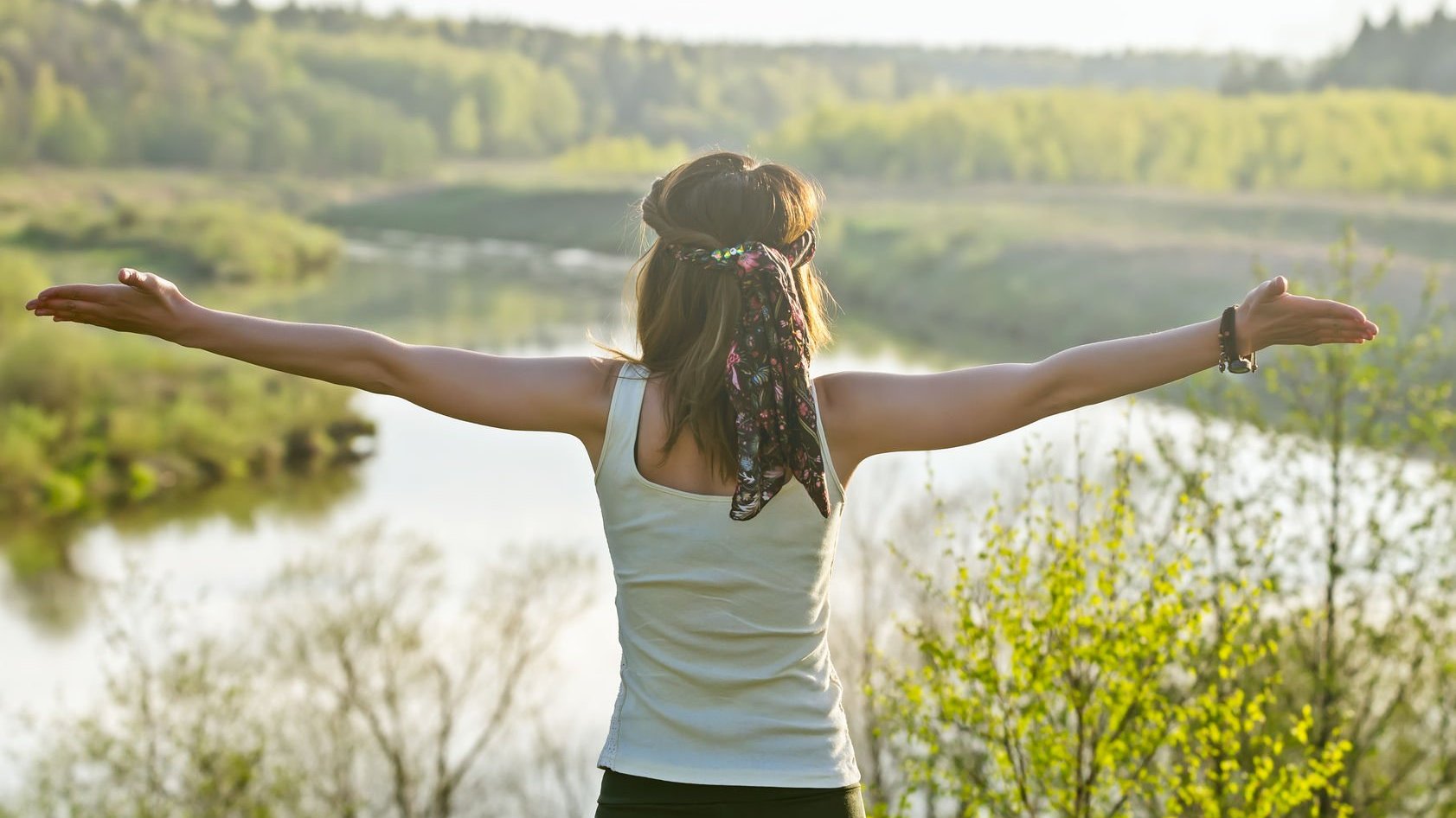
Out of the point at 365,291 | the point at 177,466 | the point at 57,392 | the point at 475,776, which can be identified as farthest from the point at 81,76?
the point at 475,776

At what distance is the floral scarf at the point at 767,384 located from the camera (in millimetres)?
1520

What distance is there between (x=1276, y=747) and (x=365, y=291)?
35.4 m

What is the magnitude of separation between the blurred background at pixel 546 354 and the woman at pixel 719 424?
16cm

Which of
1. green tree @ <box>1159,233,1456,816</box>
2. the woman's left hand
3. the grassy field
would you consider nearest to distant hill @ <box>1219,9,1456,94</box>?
the grassy field

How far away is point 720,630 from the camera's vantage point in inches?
60.7

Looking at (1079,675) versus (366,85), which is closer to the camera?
(1079,675)

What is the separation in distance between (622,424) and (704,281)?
17cm

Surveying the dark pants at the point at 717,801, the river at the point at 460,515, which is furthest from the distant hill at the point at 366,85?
the dark pants at the point at 717,801

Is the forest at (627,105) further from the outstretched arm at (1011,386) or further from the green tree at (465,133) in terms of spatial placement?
the outstretched arm at (1011,386)

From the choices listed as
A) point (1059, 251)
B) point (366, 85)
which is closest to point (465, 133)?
point (366, 85)

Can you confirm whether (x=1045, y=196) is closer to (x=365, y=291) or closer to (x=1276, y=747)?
(x=365, y=291)

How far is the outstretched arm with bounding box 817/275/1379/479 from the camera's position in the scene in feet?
5.21

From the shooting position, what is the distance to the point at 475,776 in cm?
1301

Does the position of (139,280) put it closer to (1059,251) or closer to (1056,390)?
(1056,390)
